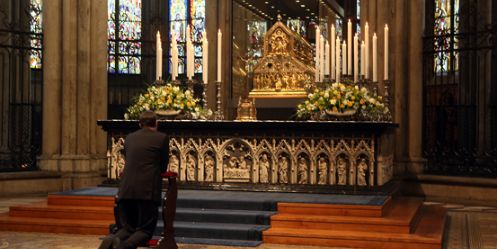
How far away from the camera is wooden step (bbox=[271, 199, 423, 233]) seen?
9312mm

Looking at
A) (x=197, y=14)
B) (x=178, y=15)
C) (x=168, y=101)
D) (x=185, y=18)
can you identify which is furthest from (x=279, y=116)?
(x=178, y=15)

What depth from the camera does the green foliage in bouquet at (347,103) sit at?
11422 millimetres

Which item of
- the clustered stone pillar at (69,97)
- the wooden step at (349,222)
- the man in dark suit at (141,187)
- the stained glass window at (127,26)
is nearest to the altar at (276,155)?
the wooden step at (349,222)

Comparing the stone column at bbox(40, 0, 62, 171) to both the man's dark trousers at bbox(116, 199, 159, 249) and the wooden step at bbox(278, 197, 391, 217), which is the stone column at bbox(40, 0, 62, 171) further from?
the man's dark trousers at bbox(116, 199, 159, 249)

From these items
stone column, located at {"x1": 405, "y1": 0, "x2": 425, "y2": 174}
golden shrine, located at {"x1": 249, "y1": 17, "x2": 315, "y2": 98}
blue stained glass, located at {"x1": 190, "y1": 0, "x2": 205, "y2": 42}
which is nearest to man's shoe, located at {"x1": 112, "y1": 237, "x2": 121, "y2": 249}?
golden shrine, located at {"x1": 249, "y1": 17, "x2": 315, "y2": 98}

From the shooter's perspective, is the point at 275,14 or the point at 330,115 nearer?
the point at 330,115

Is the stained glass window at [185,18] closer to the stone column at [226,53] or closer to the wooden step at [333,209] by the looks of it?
the stone column at [226,53]

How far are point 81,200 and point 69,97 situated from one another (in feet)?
16.6

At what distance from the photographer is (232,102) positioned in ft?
57.1

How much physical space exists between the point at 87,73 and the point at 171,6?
865cm

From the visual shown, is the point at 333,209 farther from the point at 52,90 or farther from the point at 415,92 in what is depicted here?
the point at 52,90

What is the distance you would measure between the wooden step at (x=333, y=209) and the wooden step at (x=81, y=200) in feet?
7.80

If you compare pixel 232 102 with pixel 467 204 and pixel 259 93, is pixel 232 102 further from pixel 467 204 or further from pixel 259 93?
pixel 467 204

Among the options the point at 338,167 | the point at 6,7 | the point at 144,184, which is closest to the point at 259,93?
the point at 338,167
